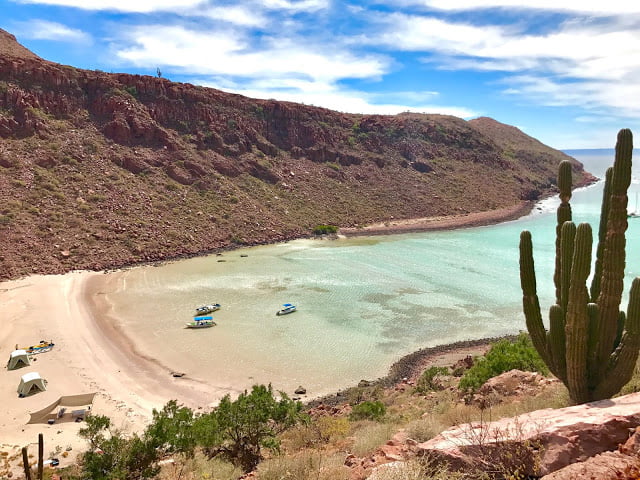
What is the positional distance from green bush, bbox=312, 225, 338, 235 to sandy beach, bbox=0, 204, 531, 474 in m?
25.1

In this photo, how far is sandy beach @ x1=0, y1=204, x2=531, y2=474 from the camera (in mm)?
13808

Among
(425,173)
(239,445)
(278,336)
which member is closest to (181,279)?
(278,336)

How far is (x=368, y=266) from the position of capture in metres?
35.7

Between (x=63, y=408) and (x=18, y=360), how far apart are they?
16.6ft

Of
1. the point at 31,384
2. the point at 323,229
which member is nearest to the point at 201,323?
the point at 31,384

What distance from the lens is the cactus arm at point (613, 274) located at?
7.75m

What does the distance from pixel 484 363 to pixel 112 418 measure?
12548 millimetres

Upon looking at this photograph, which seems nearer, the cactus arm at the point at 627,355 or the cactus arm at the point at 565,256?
the cactus arm at the point at 627,355

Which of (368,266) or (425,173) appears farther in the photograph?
(425,173)

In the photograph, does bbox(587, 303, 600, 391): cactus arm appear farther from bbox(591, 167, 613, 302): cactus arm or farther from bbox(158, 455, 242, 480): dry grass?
bbox(158, 455, 242, 480): dry grass

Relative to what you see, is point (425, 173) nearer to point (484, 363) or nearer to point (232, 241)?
point (232, 241)

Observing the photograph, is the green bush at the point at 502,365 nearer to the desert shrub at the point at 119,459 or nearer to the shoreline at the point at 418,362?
the shoreline at the point at 418,362

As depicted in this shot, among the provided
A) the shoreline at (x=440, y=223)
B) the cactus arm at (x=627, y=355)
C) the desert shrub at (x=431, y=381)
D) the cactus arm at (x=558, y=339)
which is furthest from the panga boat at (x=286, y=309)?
the shoreline at (x=440, y=223)

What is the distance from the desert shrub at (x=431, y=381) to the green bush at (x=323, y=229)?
110 ft
